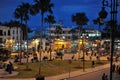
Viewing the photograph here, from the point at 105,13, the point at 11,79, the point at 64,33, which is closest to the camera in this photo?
the point at 105,13

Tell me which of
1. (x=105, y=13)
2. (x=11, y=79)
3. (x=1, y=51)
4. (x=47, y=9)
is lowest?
(x=11, y=79)

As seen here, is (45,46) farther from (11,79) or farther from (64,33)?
(11,79)

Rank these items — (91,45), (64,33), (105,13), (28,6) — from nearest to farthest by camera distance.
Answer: (105,13), (28,6), (91,45), (64,33)

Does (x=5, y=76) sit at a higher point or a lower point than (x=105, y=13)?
lower

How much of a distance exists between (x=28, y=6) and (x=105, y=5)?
4587cm

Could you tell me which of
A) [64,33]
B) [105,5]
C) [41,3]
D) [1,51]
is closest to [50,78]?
[1,51]

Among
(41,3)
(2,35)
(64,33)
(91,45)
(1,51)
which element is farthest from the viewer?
(64,33)

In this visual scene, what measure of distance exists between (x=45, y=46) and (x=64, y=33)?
59.0m

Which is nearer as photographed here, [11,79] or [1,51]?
[11,79]

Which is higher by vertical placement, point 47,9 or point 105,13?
point 47,9

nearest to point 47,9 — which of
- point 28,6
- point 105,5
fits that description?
→ point 28,6

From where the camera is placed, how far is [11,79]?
1799 inches

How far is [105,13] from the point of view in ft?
83.8

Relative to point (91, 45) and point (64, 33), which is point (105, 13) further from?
point (64, 33)
